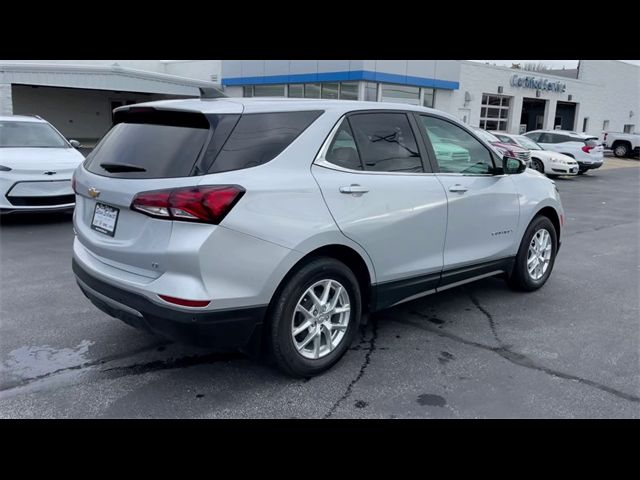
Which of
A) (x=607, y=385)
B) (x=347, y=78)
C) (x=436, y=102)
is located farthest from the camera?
(x=436, y=102)

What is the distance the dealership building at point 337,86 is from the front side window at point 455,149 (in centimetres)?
1674

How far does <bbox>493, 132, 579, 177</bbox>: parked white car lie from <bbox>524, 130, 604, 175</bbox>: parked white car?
1.30m

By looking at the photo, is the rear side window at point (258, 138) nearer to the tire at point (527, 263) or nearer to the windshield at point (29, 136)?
the tire at point (527, 263)

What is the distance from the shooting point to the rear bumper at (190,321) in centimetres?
308

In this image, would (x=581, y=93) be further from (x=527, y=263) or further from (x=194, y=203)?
(x=194, y=203)

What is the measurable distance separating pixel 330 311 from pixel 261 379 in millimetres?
642

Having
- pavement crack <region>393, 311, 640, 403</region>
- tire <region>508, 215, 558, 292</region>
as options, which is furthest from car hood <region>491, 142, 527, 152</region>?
pavement crack <region>393, 311, 640, 403</region>

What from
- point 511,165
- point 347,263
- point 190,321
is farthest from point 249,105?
point 511,165

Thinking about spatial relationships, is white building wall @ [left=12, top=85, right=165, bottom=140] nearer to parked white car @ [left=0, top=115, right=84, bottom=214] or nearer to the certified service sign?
the certified service sign

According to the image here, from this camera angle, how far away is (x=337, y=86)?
26016mm

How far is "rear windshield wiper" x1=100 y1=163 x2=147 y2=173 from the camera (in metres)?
3.31
